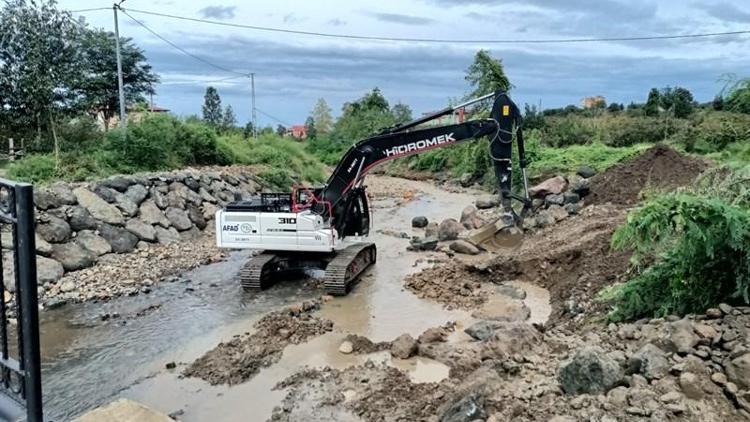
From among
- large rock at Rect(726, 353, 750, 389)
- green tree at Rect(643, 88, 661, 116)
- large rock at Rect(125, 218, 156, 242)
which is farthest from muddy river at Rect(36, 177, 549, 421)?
green tree at Rect(643, 88, 661, 116)

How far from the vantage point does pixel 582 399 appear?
425 cm

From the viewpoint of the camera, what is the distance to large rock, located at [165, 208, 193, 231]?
44.7 feet

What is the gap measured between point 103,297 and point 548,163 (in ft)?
58.8

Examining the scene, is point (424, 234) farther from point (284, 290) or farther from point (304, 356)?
point (304, 356)

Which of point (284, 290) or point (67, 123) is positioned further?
point (67, 123)

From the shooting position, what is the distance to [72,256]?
413 inches

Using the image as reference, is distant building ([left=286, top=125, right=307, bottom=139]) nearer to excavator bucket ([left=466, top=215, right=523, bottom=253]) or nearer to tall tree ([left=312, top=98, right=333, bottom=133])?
tall tree ([left=312, top=98, right=333, bottom=133])

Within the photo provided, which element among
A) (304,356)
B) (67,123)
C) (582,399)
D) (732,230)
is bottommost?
(304,356)

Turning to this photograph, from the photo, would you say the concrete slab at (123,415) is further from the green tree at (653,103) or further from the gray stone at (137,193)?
the green tree at (653,103)

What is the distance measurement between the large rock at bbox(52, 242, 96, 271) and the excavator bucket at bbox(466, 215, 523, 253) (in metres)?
7.47

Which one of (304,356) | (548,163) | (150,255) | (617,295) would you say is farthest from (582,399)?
(548,163)

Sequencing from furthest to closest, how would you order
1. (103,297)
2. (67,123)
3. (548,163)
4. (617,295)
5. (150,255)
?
1. (548,163)
2. (67,123)
3. (150,255)
4. (103,297)
5. (617,295)

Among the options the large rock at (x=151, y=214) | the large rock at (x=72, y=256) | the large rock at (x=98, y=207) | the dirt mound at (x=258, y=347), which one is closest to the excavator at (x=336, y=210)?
the dirt mound at (x=258, y=347)

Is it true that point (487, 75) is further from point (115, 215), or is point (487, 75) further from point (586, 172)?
point (115, 215)
